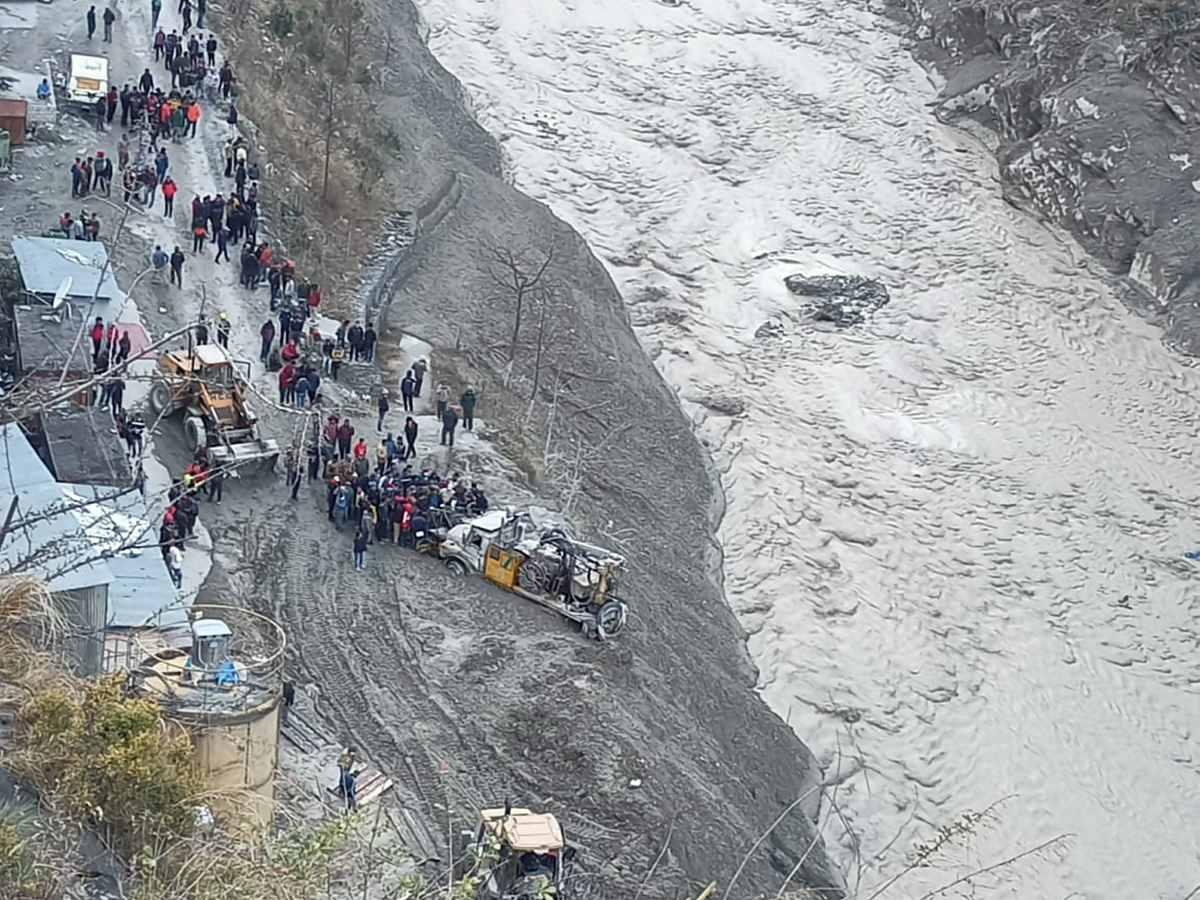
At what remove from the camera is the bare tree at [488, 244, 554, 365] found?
3931 centimetres

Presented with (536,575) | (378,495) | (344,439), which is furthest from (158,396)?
(536,575)

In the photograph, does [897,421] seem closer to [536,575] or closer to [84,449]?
[536,575]

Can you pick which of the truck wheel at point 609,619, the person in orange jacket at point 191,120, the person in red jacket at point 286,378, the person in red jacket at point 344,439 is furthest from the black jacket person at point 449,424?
the person in orange jacket at point 191,120

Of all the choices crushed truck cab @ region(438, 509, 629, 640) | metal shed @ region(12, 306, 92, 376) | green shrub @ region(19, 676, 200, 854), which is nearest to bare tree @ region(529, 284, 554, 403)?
crushed truck cab @ region(438, 509, 629, 640)

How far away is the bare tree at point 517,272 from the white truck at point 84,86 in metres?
10.1

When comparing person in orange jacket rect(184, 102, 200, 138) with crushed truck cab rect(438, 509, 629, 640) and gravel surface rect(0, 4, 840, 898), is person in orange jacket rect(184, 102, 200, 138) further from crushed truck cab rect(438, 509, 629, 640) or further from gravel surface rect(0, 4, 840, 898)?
crushed truck cab rect(438, 509, 629, 640)

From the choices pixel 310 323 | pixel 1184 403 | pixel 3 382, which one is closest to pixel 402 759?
pixel 3 382

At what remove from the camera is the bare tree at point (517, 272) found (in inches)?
1548

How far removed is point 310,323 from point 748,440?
39.2ft

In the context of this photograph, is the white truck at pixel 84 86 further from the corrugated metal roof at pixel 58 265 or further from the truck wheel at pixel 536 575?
A: the truck wheel at pixel 536 575

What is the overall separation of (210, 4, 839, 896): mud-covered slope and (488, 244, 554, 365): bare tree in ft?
9.07

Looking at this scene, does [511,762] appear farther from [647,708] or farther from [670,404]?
[670,404]

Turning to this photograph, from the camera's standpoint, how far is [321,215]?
38.8 m

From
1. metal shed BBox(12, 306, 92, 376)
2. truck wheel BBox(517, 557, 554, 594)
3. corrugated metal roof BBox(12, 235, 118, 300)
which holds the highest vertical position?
corrugated metal roof BBox(12, 235, 118, 300)
